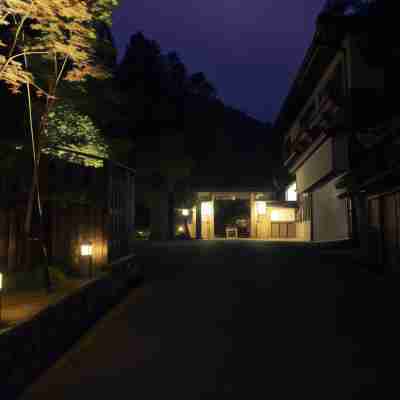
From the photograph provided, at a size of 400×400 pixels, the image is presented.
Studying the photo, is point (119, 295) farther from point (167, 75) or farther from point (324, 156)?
point (167, 75)

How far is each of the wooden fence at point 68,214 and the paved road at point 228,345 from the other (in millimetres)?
1386

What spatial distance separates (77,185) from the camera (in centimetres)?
859

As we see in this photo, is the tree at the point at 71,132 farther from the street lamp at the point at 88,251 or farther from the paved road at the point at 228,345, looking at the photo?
the paved road at the point at 228,345

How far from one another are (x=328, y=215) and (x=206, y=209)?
10352 millimetres

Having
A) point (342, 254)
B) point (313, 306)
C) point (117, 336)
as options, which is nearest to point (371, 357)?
point (313, 306)

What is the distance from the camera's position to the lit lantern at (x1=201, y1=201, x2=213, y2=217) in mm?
27645

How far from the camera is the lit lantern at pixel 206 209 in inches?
1088

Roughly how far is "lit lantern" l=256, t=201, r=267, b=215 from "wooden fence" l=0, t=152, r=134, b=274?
17150 millimetres

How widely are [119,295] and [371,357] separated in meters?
5.12

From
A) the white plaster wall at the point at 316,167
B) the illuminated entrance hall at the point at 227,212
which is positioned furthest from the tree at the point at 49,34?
the illuminated entrance hall at the point at 227,212

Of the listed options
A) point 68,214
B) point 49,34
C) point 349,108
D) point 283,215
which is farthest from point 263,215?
point 49,34

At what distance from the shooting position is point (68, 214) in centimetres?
810

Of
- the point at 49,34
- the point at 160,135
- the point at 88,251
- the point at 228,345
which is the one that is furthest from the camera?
the point at 160,135

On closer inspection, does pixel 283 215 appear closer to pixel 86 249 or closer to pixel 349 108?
pixel 349 108
